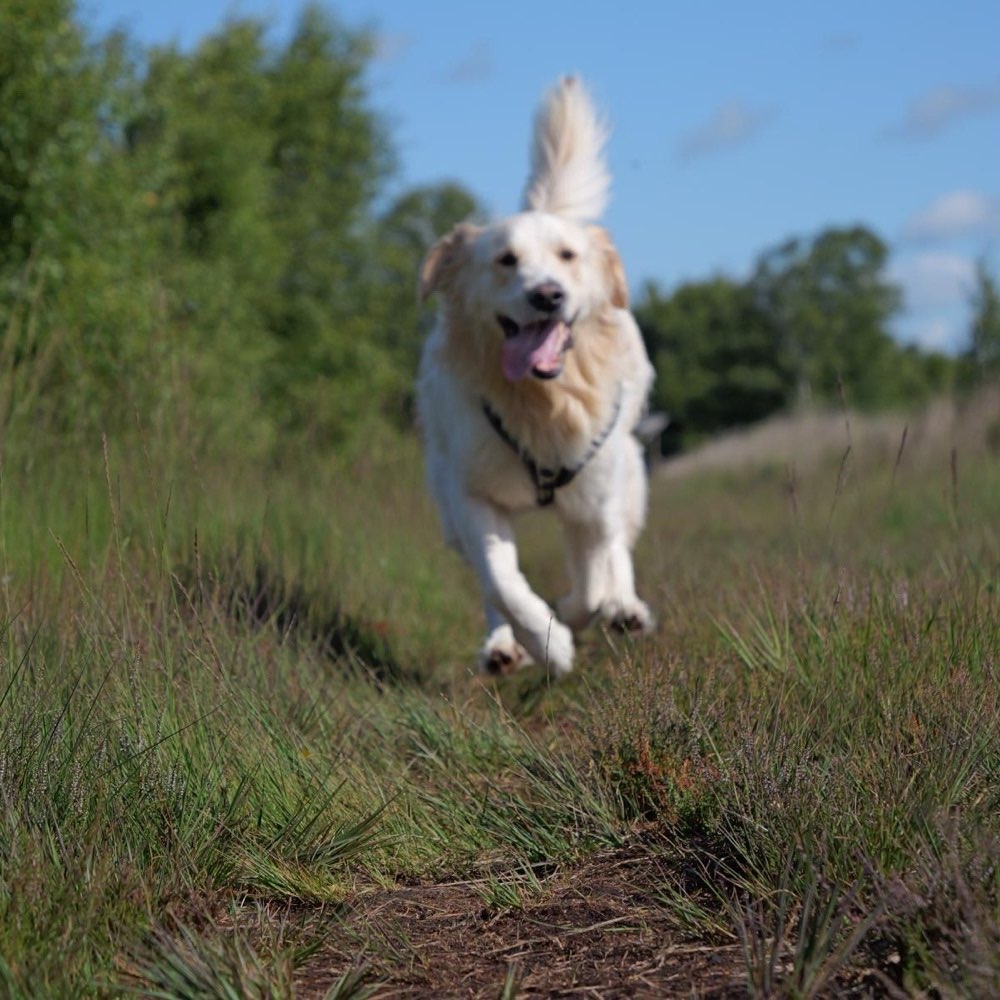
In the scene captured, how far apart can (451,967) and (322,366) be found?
22.3 metres

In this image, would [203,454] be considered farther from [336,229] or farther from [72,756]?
[336,229]

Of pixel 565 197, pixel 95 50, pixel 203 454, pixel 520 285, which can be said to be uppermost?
pixel 95 50

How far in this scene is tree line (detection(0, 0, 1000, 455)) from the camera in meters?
5.81

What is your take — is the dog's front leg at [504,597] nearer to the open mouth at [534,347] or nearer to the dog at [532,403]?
the dog at [532,403]

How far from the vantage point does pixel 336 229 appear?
2731 centimetres

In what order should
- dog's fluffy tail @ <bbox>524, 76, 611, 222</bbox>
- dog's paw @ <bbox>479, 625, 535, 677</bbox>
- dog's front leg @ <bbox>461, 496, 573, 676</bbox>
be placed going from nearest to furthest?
dog's front leg @ <bbox>461, 496, 573, 676</bbox>
dog's paw @ <bbox>479, 625, 535, 677</bbox>
dog's fluffy tail @ <bbox>524, 76, 611, 222</bbox>

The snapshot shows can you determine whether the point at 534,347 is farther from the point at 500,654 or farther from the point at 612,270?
the point at 500,654

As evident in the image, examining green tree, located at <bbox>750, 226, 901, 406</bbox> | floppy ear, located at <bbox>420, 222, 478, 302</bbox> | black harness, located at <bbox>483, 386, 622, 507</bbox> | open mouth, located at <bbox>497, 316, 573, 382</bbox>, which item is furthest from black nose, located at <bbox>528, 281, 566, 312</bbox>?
green tree, located at <bbox>750, 226, 901, 406</bbox>

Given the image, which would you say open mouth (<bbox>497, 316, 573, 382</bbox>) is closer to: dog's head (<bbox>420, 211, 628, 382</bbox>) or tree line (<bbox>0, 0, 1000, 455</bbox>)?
dog's head (<bbox>420, 211, 628, 382</bbox>)

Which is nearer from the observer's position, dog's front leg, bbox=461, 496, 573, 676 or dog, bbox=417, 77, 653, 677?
dog's front leg, bbox=461, 496, 573, 676

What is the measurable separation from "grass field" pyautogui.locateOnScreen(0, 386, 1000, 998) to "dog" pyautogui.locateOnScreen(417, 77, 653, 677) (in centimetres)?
75

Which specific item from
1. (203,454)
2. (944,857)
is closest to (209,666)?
(944,857)

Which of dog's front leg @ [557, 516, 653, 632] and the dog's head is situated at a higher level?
the dog's head

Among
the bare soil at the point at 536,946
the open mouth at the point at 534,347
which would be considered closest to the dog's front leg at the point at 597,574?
the open mouth at the point at 534,347
